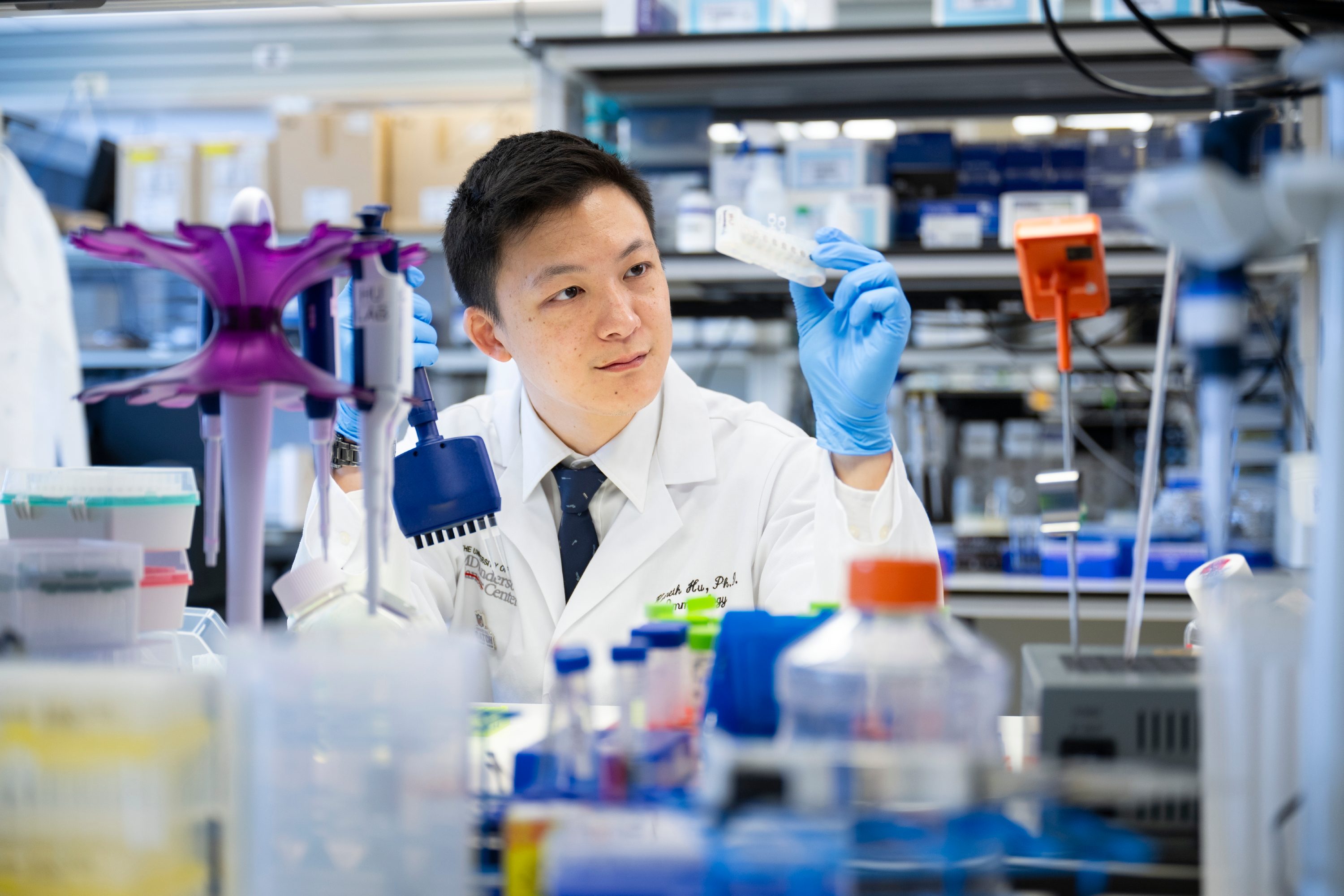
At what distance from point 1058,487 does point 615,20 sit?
6.77ft

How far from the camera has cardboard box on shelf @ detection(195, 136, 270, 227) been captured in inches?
143

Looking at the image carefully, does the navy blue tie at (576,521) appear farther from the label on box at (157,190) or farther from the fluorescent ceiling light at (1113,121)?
the label on box at (157,190)

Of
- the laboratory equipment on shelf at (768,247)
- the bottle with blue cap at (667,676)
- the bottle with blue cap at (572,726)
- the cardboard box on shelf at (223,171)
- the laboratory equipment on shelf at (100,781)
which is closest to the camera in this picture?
the laboratory equipment on shelf at (100,781)

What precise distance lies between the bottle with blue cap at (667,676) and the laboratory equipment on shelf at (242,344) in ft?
0.94

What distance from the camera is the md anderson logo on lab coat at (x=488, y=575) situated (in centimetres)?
152

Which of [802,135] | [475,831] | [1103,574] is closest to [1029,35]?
[802,135]

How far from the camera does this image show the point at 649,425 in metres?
1.64

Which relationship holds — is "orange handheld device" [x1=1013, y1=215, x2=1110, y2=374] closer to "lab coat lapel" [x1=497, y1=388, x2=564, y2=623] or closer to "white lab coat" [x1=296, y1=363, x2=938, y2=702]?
"white lab coat" [x1=296, y1=363, x2=938, y2=702]

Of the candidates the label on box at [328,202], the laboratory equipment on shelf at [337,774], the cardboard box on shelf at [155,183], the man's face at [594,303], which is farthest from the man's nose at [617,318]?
Result: the cardboard box on shelf at [155,183]

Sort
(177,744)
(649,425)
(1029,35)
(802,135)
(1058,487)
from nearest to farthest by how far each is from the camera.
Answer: (177,744) → (1058,487) → (649,425) → (1029,35) → (802,135)

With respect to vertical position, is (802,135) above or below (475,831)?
above

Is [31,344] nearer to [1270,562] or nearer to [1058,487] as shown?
[1058,487]

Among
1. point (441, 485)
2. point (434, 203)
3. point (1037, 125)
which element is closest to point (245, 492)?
point (441, 485)

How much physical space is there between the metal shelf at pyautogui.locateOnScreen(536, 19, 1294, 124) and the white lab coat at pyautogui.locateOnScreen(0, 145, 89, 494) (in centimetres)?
142
